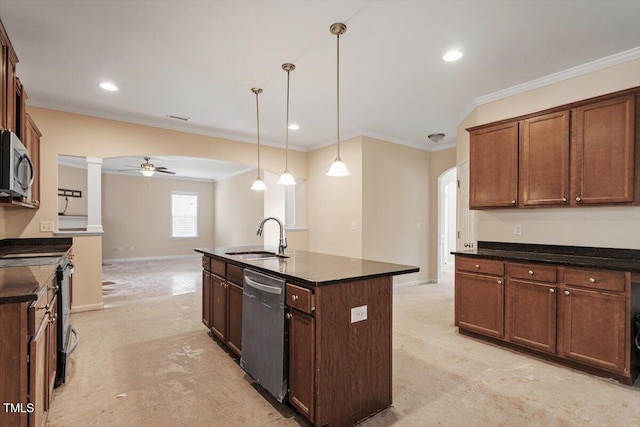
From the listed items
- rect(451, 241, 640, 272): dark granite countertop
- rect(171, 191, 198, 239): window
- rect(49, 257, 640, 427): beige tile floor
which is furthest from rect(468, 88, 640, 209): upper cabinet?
rect(171, 191, 198, 239): window

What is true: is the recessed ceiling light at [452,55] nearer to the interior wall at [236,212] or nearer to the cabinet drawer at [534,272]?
the cabinet drawer at [534,272]

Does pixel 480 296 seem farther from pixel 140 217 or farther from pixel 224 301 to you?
pixel 140 217

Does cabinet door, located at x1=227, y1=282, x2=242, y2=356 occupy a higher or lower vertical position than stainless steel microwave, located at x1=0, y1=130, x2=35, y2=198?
lower

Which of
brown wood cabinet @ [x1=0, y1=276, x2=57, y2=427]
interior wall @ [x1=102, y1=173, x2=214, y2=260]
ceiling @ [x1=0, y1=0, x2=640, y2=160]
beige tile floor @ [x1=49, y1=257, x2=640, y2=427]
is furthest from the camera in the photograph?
interior wall @ [x1=102, y1=173, x2=214, y2=260]

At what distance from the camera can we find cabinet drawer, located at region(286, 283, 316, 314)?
A: 1825 millimetres

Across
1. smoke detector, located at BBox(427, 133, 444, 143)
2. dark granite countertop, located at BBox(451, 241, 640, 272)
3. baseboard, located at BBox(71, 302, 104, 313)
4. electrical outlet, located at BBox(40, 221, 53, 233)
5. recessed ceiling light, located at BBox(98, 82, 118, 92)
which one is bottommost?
baseboard, located at BBox(71, 302, 104, 313)

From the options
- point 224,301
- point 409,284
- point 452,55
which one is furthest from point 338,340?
point 409,284

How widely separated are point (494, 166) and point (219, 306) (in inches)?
128

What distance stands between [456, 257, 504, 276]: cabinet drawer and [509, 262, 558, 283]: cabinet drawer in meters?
0.11

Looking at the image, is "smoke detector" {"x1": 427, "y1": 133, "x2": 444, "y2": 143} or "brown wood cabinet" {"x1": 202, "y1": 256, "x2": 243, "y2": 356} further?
"smoke detector" {"x1": 427, "y1": 133, "x2": 444, "y2": 143}

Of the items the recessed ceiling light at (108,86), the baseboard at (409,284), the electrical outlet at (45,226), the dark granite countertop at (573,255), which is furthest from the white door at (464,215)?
the electrical outlet at (45,226)

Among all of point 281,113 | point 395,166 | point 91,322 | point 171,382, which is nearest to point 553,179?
point 395,166

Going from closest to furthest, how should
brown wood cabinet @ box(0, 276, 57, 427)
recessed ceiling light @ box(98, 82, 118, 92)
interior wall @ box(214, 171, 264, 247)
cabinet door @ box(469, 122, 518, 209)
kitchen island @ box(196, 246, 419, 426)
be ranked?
brown wood cabinet @ box(0, 276, 57, 427) < kitchen island @ box(196, 246, 419, 426) < cabinet door @ box(469, 122, 518, 209) < recessed ceiling light @ box(98, 82, 118, 92) < interior wall @ box(214, 171, 264, 247)

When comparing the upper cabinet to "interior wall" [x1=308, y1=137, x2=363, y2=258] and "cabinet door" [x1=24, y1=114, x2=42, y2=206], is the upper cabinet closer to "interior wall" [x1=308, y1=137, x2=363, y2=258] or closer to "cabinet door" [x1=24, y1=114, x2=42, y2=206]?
"interior wall" [x1=308, y1=137, x2=363, y2=258]
